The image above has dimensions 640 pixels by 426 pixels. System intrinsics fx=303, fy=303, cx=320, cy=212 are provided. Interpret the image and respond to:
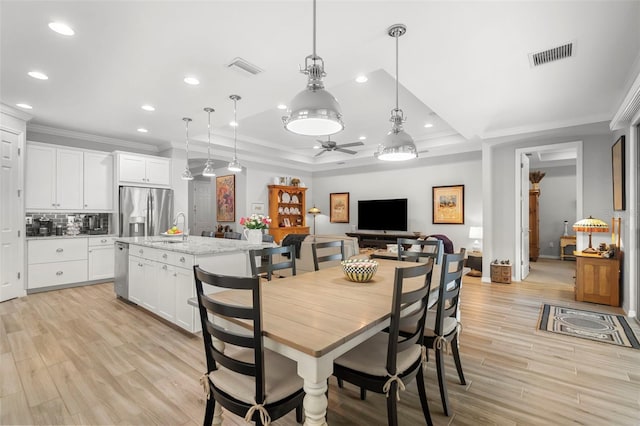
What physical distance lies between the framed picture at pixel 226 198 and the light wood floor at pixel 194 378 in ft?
14.8

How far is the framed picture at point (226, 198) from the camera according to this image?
8.04 m

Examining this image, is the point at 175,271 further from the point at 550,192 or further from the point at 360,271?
the point at 550,192

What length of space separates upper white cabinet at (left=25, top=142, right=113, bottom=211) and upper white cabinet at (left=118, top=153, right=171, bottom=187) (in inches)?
12.5

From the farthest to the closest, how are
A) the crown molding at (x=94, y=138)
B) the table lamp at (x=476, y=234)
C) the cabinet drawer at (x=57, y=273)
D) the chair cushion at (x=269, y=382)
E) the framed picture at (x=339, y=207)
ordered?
the framed picture at (x=339, y=207), the table lamp at (x=476, y=234), the crown molding at (x=94, y=138), the cabinet drawer at (x=57, y=273), the chair cushion at (x=269, y=382)

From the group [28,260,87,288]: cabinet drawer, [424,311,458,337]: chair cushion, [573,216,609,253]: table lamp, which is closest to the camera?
[424,311,458,337]: chair cushion

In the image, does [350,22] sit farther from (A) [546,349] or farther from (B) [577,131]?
(B) [577,131]

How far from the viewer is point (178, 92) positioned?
382 cm

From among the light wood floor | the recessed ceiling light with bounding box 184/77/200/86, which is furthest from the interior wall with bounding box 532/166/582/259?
the recessed ceiling light with bounding box 184/77/200/86

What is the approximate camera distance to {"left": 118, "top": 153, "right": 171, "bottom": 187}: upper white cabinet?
571cm

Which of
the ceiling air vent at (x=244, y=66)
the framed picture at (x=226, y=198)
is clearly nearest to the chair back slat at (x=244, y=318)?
the ceiling air vent at (x=244, y=66)

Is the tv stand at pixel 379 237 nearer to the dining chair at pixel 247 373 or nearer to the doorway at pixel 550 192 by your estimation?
the doorway at pixel 550 192

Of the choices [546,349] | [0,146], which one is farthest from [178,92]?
[546,349]

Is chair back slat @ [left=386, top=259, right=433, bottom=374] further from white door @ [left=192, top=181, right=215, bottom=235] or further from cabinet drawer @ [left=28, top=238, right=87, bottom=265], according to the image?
white door @ [left=192, top=181, right=215, bottom=235]

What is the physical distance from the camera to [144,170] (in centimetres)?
597
